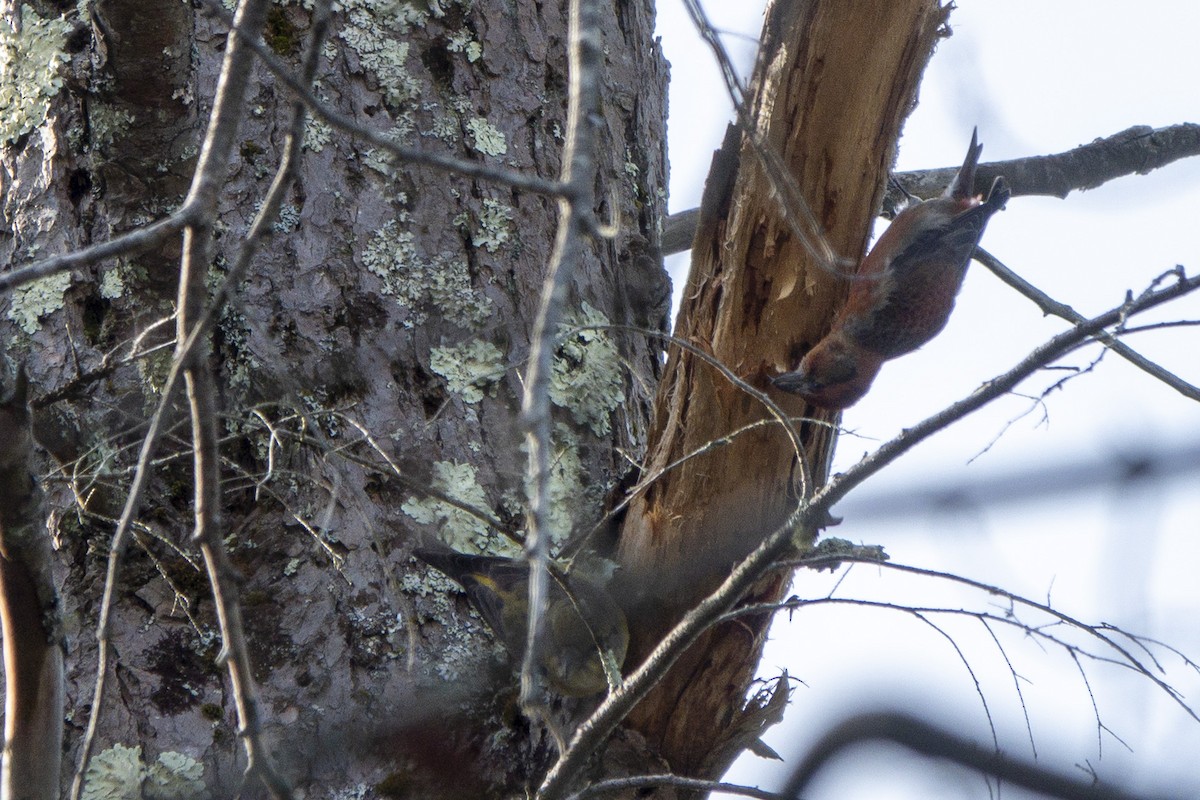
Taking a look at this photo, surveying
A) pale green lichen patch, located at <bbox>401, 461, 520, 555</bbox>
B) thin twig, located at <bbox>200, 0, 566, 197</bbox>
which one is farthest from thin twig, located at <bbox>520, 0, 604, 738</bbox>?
pale green lichen patch, located at <bbox>401, 461, 520, 555</bbox>

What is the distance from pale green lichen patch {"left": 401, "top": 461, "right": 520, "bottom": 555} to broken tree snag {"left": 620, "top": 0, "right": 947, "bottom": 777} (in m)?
0.30

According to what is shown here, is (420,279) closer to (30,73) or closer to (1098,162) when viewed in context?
(30,73)

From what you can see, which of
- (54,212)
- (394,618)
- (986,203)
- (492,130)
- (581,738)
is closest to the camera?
(581,738)

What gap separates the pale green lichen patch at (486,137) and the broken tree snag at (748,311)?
0.52 metres

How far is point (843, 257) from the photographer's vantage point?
237 centimetres

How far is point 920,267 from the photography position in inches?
127

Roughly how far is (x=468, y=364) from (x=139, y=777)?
1005 mm

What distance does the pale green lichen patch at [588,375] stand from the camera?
2516 mm

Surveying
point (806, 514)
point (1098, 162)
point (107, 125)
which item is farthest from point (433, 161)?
point (1098, 162)

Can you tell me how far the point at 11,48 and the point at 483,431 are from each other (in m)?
1.29

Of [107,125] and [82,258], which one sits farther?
[107,125]

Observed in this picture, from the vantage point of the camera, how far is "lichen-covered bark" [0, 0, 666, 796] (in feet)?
6.63

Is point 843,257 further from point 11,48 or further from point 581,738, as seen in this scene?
point 11,48

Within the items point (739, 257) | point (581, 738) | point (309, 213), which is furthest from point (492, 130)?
point (581, 738)
